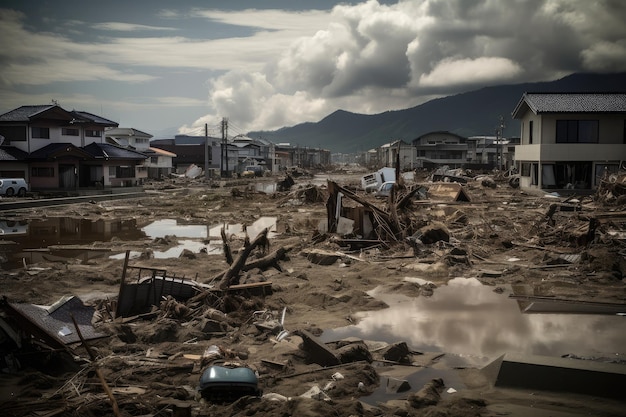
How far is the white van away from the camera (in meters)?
37.4

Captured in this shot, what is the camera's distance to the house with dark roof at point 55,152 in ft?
136

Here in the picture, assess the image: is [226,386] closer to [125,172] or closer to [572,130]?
[572,130]

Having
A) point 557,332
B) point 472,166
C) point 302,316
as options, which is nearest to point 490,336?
point 557,332

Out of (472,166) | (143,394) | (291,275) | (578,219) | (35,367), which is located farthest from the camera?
(472,166)

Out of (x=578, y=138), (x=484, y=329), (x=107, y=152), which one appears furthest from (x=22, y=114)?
(x=484, y=329)

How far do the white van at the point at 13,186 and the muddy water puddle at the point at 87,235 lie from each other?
1111 cm

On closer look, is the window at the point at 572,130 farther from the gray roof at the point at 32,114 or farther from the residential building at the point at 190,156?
the residential building at the point at 190,156

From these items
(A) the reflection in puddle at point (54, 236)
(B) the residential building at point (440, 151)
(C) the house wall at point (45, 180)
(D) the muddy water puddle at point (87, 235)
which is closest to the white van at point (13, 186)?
(C) the house wall at point (45, 180)

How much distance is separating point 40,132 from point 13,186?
22.5 feet

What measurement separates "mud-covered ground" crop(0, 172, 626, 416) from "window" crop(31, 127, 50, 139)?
23.7 metres

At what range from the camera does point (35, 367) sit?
7.78 meters

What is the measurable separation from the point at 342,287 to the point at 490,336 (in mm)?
4409

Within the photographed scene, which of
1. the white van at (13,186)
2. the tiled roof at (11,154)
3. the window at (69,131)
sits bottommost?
the white van at (13,186)

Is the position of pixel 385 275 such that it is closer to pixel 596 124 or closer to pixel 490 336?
pixel 490 336
